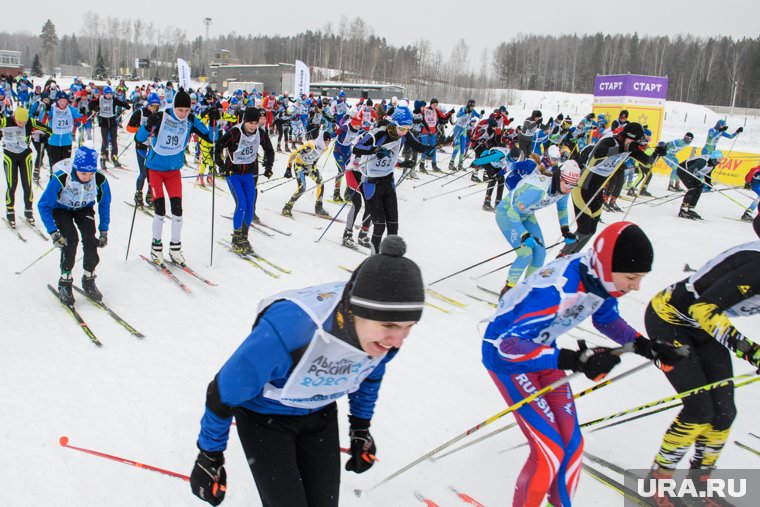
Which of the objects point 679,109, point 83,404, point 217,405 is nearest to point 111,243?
point 83,404

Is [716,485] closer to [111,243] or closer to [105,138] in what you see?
[111,243]

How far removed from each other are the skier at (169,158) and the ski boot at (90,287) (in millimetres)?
1157

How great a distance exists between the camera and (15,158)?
26.2ft

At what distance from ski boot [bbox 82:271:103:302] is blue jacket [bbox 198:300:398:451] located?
4277 millimetres

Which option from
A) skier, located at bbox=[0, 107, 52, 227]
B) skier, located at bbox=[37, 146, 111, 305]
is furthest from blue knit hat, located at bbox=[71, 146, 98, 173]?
skier, located at bbox=[0, 107, 52, 227]

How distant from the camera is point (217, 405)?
6.11 ft

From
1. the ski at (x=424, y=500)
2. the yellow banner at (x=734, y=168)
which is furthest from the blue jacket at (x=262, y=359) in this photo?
the yellow banner at (x=734, y=168)

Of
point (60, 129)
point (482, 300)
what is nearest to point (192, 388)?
point (482, 300)

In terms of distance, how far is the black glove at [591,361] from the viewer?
2312 millimetres

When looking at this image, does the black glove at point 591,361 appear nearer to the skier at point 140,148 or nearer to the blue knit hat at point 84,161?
the blue knit hat at point 84,161

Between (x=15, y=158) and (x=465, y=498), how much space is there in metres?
8.24

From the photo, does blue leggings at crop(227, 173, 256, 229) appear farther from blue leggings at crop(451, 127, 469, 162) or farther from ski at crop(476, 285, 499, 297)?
blue leggings at crop(451, 127, 469, 162)

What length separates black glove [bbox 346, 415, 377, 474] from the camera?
2.30 meters

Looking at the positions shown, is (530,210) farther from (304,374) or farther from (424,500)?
(304,374)
